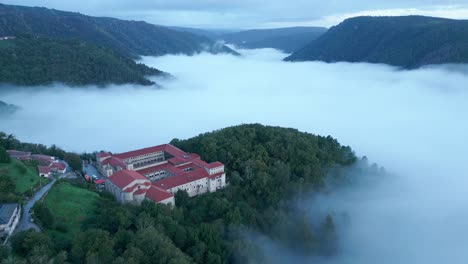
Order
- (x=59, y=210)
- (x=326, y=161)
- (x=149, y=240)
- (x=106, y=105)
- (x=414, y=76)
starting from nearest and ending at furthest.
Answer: (x=149, y=240) < (x=59, y=210) < (x=326, y=161) < (x=106, y=105) < (x=414, y=76)

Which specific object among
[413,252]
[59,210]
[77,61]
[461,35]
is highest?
[461,35]

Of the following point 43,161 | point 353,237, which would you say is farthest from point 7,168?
point 353,237

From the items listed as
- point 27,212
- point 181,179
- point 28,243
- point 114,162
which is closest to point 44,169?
point 114,162

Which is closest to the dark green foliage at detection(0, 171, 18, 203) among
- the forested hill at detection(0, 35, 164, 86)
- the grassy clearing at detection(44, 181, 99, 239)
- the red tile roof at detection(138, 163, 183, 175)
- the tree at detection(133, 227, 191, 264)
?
the grassy clearing at detection(44, 181, 99, 239)

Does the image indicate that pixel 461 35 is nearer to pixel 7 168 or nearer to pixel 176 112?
pixel 176 112

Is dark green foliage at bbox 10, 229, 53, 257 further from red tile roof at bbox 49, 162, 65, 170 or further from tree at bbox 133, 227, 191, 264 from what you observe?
red tile roof at bbox 49, 162, 65, 170

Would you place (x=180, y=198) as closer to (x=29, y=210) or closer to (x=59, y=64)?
(x=29, y=210)
